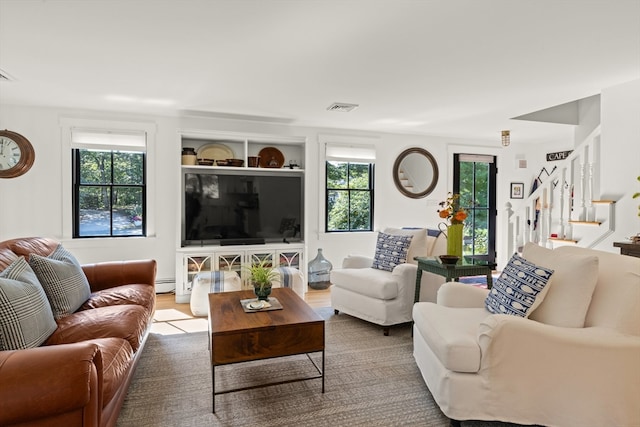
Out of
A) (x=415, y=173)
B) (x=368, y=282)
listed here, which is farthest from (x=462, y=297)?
(x=415, y=173)

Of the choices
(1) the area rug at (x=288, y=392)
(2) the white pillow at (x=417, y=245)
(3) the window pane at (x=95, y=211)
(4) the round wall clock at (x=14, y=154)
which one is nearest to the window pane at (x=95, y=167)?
(3) the window pane at (x=95, y=211)

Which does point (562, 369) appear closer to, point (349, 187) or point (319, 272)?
point (319, 272)

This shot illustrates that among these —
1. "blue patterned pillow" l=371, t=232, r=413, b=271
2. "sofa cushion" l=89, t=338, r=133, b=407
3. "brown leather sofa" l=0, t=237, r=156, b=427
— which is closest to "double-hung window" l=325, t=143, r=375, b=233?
"blue patterned pillow" l=371, t=232, r=413, b=271

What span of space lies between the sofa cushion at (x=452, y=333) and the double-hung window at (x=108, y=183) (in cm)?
368

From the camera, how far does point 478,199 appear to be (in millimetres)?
6078

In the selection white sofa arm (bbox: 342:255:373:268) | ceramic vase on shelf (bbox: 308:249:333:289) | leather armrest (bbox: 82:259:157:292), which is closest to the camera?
leather armrest (bbox: 82:259:157:292)

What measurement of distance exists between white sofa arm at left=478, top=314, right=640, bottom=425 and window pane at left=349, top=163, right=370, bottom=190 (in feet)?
12.1

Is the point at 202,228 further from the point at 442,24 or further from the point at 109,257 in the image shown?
the point at 442,24

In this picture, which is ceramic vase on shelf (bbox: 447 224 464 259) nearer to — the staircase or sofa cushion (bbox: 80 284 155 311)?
the staircase

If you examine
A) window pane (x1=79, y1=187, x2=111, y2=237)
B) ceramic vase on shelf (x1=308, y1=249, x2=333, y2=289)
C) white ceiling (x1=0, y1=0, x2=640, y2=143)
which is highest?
white ceiling (x1=0, y1=0, x2=640, y2=143)

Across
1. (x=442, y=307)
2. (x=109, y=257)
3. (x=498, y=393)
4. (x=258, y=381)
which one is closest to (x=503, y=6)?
(x=442, y=307)

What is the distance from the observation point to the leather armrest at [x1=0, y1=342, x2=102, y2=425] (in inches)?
48.7

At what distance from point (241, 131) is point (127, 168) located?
147 cm

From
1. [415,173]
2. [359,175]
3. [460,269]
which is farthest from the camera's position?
[415,173]
